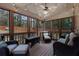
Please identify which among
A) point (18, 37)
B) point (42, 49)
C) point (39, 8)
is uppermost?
point (39, 8)

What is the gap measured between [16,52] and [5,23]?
2.19 feet

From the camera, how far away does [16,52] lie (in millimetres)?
2838

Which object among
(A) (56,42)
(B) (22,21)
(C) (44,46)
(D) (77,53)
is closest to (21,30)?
(B) (22,21)

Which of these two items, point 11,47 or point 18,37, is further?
point 18,37

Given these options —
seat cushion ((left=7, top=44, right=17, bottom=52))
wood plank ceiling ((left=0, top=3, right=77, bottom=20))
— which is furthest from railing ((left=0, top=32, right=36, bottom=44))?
wood plank ceiling ((left=0, top=3, right=77, bottom=20))

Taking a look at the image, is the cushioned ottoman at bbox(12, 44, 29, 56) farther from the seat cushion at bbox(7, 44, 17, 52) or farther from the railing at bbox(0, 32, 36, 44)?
the railing at bbox(0, 32, 36, 44)

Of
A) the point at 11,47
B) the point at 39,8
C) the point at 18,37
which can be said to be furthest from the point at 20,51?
the point at 39,8

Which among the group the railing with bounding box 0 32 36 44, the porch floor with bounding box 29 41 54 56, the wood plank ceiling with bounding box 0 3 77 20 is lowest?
the porch floor with bounding box 29 41 54 56

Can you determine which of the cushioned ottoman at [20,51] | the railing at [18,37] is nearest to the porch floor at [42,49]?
the cushioned ottoman at [20,51]

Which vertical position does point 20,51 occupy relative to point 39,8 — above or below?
below

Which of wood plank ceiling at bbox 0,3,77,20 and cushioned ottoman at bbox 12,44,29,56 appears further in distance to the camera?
wood plank ceiling at bbox 0,3,77,20

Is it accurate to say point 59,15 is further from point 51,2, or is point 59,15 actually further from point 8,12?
point 8,12

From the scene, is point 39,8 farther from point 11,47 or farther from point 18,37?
point 11,47

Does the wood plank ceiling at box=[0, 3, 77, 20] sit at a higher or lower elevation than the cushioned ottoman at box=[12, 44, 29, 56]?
higher
